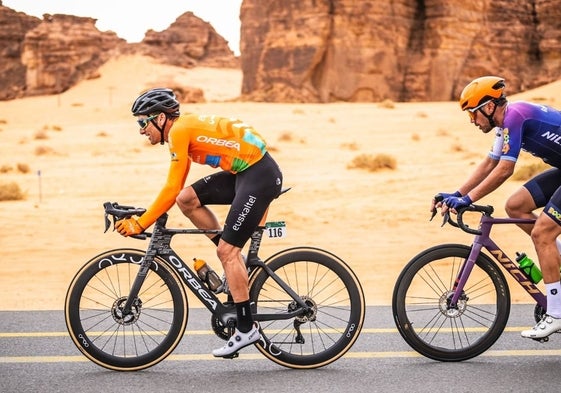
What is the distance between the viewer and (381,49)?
4922 centimetres

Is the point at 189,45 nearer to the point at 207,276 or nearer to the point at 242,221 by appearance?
the point at 207,276

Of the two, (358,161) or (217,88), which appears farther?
(217,88)

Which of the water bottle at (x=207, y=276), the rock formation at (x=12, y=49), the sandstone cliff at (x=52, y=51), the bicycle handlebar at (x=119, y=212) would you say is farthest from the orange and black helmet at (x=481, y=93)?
the rock formation at (x=12, y=49)

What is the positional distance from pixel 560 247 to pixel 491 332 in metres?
0.76

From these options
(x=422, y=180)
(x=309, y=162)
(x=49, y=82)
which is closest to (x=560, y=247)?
(x=422, y=180)

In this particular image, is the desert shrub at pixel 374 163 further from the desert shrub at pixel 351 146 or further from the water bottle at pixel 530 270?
the water bottle at pixel 530 270

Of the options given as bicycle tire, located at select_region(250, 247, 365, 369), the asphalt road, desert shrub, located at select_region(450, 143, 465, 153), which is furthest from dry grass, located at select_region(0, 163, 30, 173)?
bicycle tire, located at select_region(250, 247, 365, 369)

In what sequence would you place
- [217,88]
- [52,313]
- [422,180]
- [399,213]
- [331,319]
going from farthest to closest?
[217,88], [422,180], [399,213], [52,313], [331,319]

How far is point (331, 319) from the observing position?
612cm

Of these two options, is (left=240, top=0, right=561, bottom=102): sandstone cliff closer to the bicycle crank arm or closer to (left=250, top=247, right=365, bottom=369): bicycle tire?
(left=250, top=247, right=365, bottom=369): bicycle tire

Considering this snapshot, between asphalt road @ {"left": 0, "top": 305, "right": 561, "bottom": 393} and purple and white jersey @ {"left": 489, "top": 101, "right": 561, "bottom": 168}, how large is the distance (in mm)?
1394

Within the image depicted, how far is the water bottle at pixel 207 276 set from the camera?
5.34 meters

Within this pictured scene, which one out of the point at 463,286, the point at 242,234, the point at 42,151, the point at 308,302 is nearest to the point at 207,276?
the point at 242,234

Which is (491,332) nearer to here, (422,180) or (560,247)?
(560,247)
